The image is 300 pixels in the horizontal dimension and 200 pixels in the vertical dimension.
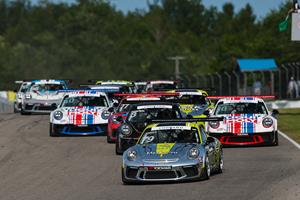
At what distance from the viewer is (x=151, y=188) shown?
16.7 m

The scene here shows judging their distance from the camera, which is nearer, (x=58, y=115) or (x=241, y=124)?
(x=241, y=124)

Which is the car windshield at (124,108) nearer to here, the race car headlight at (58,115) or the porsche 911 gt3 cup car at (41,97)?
the race car headlight at (58,115)

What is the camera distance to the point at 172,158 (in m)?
17.3

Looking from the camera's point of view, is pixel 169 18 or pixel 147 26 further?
pixel 169 18

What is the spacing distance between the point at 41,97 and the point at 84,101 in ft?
34.7

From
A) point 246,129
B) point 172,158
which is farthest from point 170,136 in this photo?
point 246,129

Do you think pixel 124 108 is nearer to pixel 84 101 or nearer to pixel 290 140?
pixel 84 101

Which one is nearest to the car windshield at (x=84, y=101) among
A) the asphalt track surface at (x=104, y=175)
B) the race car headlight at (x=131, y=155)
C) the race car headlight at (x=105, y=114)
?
the race car headlight at (x=105, y=114)

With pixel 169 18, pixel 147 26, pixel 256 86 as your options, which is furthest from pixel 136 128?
pixel 169 18

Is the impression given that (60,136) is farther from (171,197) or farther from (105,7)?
(105,7)

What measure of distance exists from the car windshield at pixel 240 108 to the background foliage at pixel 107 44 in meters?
54.5

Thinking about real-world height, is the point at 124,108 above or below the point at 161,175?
above

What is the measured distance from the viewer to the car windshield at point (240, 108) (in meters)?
25.4

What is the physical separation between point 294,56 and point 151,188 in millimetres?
65052
